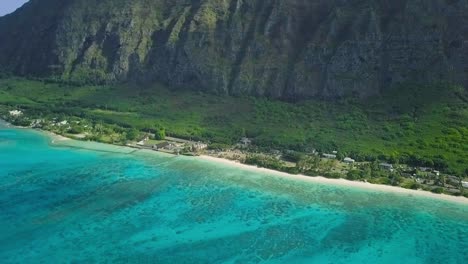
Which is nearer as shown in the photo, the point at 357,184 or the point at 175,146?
the point at 357,184

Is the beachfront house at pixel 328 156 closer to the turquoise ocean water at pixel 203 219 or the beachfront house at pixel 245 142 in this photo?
the turquoise ocean water at pixel 203 219

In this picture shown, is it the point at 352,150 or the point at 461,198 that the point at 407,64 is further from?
the point at 461,198

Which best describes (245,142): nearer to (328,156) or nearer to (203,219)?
(328,156)

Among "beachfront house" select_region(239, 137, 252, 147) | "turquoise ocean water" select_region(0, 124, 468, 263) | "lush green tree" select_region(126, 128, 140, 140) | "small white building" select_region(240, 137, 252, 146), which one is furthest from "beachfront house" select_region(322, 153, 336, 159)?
"lush green tree" select_region(126, 128, 140, 140)

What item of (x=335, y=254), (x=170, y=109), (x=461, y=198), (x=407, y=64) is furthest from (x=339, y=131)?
(x=335, y=254)

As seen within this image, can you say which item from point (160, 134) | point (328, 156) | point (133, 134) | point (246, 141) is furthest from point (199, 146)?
point (328, 156)

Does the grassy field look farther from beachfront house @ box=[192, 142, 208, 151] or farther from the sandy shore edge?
the sandy shore edge
